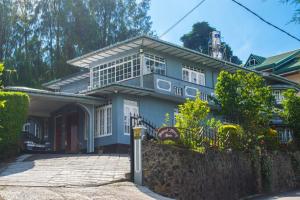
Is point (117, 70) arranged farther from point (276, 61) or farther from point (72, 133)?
point (276, 61)

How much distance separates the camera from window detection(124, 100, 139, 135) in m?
25.1

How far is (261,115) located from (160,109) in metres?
7.02

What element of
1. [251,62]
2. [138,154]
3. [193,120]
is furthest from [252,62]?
[138,154]

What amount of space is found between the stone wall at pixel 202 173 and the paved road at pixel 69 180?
0.82 m

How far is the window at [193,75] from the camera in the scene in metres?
A: 29.6

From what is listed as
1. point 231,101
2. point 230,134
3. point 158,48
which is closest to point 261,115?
point 231,101

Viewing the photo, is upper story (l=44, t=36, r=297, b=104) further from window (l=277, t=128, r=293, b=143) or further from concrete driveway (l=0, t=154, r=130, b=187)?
concrete driveway (l=0, t=154, r=130, b=187)

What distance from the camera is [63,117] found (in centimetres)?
2862

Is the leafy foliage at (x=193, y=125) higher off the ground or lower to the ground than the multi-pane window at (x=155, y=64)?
lower

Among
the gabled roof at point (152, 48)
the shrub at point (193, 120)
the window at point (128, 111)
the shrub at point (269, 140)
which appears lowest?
the shrub at point (269, 140)

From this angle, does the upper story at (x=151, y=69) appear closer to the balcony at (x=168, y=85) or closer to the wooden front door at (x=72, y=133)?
the balcony at (x=168, y=85)

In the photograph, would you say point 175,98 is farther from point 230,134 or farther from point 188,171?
point 188,171

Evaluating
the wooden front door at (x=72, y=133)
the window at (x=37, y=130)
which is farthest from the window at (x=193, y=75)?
the window at (x=37, y=130)

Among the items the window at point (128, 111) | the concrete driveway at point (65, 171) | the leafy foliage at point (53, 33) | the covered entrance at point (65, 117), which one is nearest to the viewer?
the concrete driveway at point (65, 171)
